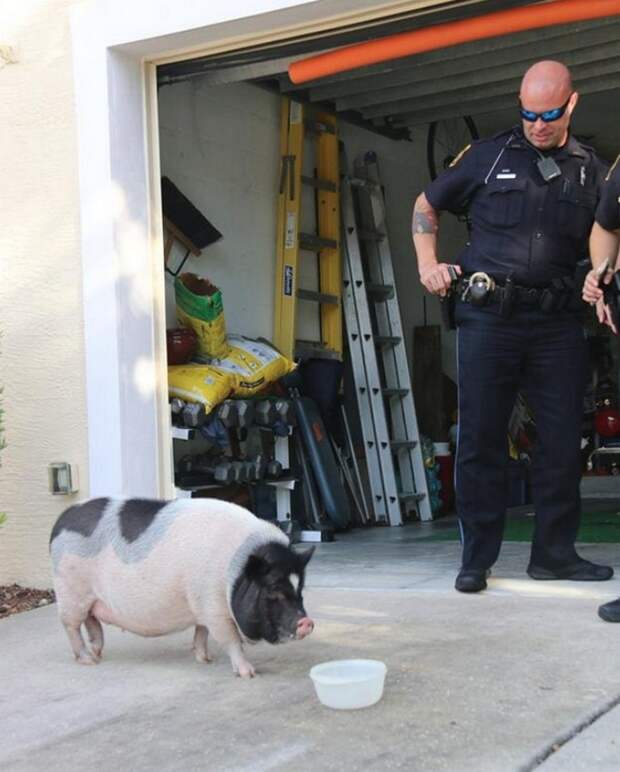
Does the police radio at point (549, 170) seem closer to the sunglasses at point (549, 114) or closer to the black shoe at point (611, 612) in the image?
the sunglasses at point (549, 114)

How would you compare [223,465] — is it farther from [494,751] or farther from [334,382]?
[494,751]

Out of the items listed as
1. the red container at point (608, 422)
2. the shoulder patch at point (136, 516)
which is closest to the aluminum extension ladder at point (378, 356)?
the red container at point (608, 422)

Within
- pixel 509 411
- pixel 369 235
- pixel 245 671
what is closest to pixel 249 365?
pixel 369 235

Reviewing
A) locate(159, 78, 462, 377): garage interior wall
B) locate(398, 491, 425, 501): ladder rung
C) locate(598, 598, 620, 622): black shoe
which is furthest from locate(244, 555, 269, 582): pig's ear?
locate(398, 491, 425, 501): ladder rung

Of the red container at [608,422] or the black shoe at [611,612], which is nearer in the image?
the black shoe at [611,612]

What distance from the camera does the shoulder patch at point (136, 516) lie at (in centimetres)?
351

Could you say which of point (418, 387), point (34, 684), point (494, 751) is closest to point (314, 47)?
point (34, 684)

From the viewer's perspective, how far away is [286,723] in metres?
2.90

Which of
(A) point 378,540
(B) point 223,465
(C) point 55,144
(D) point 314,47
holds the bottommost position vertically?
(A) point 378,540

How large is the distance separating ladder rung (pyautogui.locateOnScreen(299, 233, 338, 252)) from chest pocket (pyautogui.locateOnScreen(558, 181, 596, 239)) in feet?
11.9

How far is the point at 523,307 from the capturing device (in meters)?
4.29

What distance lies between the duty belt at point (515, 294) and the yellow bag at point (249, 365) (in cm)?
247

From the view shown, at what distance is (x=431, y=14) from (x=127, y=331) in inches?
74.2

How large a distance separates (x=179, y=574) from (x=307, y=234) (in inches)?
188
